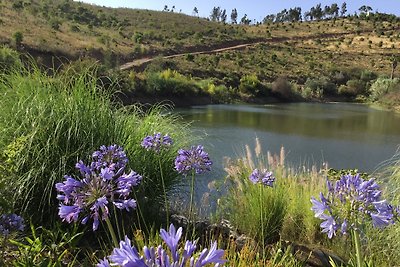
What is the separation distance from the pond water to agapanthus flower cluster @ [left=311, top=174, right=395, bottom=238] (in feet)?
19.3

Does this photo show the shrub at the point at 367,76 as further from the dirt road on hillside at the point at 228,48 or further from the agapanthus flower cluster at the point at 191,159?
the agapanthus flower cluster at the point at 191,159

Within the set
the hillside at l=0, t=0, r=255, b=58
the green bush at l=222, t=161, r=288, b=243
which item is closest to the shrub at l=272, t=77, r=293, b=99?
the hillside at l=0, t=0, r=255, b=58

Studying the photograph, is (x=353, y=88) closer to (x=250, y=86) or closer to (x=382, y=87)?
(x=382, y=87)

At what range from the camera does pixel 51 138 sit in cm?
361

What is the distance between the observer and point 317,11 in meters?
91.7

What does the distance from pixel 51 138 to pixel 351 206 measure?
2678 millimetres

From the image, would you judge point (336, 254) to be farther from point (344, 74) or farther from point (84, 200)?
point (344, 74)

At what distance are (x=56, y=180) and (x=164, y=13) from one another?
7621 centimetres

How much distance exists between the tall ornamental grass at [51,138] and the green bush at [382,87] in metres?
43.4

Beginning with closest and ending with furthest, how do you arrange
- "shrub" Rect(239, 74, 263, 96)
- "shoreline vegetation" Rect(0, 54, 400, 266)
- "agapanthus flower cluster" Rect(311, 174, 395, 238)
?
"agapanthus flower cluster" Rect(311, 174, 395, 238) → "shoreline vegetation" Rect(0, 54, 400, 266) → "shrub" Rect(239, 74, 263, 96)

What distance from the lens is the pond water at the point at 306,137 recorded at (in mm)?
13164

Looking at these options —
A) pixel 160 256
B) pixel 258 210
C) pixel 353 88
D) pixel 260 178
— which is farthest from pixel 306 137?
pixel 353 88

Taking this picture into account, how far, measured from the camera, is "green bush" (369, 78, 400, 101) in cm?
4325

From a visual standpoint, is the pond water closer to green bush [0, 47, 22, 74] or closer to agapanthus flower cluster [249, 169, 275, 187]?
green bush [0, 47, 22, 74]
